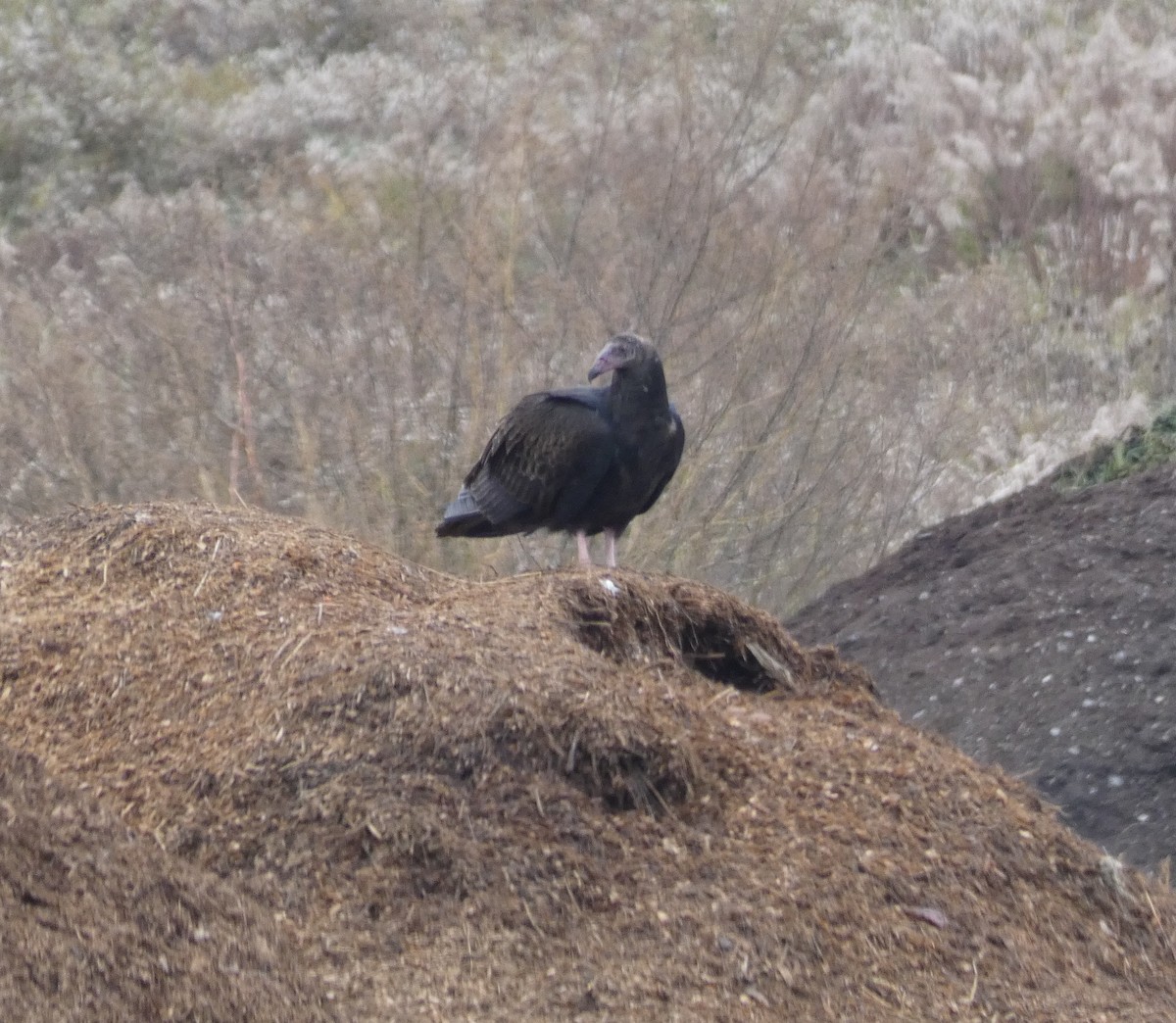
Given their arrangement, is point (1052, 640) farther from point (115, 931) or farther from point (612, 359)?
point (115, 931)

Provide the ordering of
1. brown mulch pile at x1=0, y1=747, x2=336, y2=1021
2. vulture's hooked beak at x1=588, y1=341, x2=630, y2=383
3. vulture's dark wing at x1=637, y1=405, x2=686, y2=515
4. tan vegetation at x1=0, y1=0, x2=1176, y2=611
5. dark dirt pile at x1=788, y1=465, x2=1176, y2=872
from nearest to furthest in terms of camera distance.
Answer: brown mulch pile at x1=0, y1=747, x2=336, y2=1021 → dark dirt pile at x1=788, y1=465, x2=1176, y2=872 → vulture's hooked beak at x1=588, y1=341, x2=630, y2=383 → vulture's dark wing at x1=637, y1=405, x2=686, y2=515 → tan vegetation at x1=0, y1=0, x2=1176, y2=611

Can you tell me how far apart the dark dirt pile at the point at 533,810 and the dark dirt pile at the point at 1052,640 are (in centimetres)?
84

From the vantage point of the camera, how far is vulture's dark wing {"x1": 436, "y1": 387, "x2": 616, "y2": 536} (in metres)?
5.43

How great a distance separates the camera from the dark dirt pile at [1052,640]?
4797 mm

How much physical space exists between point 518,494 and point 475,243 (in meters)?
2.33

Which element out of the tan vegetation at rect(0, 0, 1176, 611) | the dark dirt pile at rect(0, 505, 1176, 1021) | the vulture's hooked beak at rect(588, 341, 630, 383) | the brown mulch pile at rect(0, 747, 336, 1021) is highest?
the brown mulch pile at rect(0, 747, 336, 1021)

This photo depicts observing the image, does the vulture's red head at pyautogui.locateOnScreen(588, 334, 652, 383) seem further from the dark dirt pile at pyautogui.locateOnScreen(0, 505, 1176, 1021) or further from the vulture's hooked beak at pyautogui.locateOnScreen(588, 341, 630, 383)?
the dark dirt pile at pyautogui.locateOnScreen(0, 505, 1176, 1021)

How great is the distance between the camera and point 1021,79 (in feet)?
44.8

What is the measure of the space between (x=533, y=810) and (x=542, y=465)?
2.46m

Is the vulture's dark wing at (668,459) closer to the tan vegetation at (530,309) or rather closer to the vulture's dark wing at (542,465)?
the vulture's dark wing at (542,465)

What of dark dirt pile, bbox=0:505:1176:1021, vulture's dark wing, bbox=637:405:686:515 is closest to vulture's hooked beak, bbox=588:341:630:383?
vulture's dark wing, bbox=637:405:686:515

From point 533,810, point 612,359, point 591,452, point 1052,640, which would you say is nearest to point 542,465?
point 591,452

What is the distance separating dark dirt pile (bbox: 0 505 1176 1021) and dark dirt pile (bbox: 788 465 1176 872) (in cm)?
84

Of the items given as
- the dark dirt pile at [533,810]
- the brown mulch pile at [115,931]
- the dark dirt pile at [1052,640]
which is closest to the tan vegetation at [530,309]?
the dark dirt pile at [1052,640]
